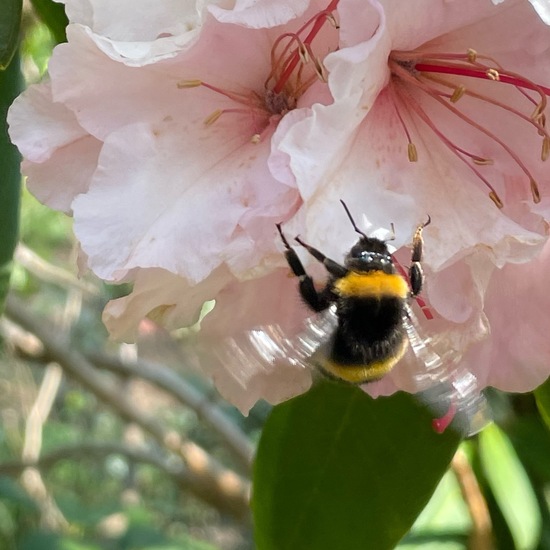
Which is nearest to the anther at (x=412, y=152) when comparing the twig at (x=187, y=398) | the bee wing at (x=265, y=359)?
the bee wing at (x=265, y=359)

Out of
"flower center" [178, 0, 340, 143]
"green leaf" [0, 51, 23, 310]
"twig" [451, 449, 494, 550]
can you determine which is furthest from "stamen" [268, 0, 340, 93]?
"twig" [451, 449, 494, 550]

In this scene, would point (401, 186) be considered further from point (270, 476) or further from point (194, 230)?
point (270, 476)

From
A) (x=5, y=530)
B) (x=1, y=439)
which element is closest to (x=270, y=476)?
(x=5, y=530)

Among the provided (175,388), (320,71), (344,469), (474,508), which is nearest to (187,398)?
(175,388)

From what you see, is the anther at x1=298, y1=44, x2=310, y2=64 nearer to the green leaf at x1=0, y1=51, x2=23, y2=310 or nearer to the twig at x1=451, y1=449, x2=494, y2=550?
the green leaf at x1=0, y1=51, x2=23, y2=310

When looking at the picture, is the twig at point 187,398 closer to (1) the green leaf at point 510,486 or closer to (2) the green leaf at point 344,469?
(1) the green leaf at point 510,486

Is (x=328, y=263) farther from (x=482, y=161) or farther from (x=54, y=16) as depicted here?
(x=54, y=16)
